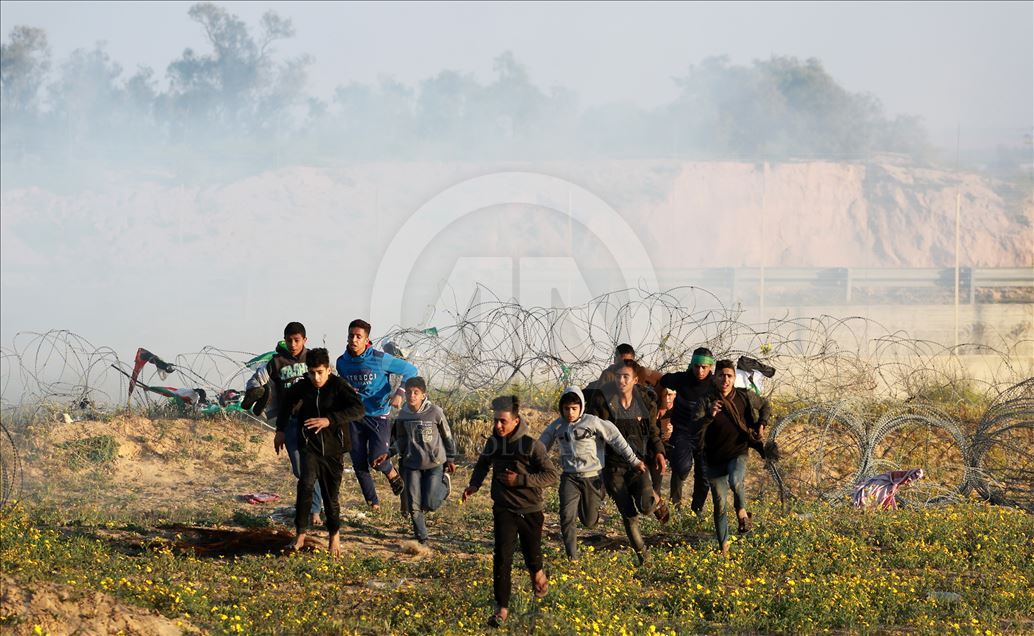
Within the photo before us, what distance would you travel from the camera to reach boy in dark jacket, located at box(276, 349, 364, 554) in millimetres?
10086

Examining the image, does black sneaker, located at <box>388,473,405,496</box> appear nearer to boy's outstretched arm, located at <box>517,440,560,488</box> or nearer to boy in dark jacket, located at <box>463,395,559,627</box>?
boy in dark jacket, located at <box>463,395,559,627</box>

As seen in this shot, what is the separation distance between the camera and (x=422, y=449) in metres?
10.6

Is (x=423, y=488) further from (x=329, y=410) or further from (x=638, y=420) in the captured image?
(x=638, y=420)

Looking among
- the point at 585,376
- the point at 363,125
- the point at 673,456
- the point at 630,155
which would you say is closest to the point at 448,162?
the point at 363,125

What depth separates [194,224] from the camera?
67.6m

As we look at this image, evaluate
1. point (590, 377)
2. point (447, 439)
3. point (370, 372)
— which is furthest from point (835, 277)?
point (447, 439)

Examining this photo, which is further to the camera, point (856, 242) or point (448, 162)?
point (448, 162)

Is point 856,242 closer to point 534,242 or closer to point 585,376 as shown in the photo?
point 534,242

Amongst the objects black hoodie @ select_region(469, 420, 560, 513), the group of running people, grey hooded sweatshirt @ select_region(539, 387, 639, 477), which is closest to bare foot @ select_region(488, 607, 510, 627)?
the group of running people

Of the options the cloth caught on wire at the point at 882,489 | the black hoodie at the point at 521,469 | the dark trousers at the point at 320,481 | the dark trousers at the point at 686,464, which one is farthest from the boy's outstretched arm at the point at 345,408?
the cloth caught on wire at the point at 882,489

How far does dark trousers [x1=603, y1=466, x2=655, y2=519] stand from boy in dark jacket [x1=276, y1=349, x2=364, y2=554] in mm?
2120

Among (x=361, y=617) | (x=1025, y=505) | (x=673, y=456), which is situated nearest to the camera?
(x=361, y=617)

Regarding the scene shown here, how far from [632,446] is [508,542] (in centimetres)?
231

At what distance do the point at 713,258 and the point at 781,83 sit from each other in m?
14.6
